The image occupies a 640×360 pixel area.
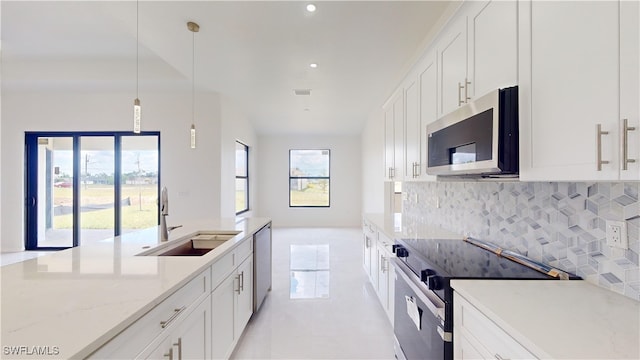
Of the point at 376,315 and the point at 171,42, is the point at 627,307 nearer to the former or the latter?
the point at 376,315

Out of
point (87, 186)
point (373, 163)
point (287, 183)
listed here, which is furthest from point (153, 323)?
point (287, 183)

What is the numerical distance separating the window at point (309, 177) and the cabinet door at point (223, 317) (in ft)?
20.5

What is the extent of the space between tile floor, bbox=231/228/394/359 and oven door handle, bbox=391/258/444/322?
84 centimetres

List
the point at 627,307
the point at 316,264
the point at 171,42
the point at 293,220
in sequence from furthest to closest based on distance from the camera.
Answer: the point at 293,220
the point at 316,264
the point at 171,42
the point at 627,307

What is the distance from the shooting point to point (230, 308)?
1.98m

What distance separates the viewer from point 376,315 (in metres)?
2.79

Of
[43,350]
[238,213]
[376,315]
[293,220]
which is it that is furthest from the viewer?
[293,220]

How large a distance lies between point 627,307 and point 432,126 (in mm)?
1338

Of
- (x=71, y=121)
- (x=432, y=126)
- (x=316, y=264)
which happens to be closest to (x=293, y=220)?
(x=316, y=264)

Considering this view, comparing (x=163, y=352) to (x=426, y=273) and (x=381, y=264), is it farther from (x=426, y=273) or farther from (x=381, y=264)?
(x=381, y=264)

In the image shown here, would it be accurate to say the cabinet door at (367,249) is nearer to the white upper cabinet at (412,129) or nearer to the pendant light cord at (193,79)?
the white upper cabinet at (412,129)

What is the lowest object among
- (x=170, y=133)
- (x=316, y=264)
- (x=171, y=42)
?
(x=316, y=264)

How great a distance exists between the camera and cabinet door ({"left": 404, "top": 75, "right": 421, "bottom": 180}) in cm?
246

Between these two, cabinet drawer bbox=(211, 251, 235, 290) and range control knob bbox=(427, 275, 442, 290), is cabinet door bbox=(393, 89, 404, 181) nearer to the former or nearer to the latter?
range control knob bbox=(427, 275, 442, 290)
